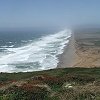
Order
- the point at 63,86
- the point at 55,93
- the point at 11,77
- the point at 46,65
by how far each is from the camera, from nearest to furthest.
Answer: the point at 55,93
the point at 63,86
the point at 11,77
the point at 46,65

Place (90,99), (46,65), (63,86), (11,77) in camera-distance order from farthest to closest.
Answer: (46,65) < (11,77) < (63,86) < (90,99)

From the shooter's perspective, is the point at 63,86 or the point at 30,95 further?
the point at 63,86

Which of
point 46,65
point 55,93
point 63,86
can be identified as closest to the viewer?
point 55,93

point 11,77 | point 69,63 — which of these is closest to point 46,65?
point 69,63

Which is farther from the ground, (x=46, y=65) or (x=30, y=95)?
(x=30, y=95)

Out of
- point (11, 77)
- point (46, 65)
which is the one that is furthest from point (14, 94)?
point (46, 65)

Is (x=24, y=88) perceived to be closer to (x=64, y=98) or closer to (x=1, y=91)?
(x=1, y=91)

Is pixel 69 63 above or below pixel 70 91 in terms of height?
below

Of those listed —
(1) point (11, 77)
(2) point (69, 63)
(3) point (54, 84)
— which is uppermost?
(3) point (54, 84)

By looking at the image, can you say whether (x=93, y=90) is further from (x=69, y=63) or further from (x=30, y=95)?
(x=69, y=63)
